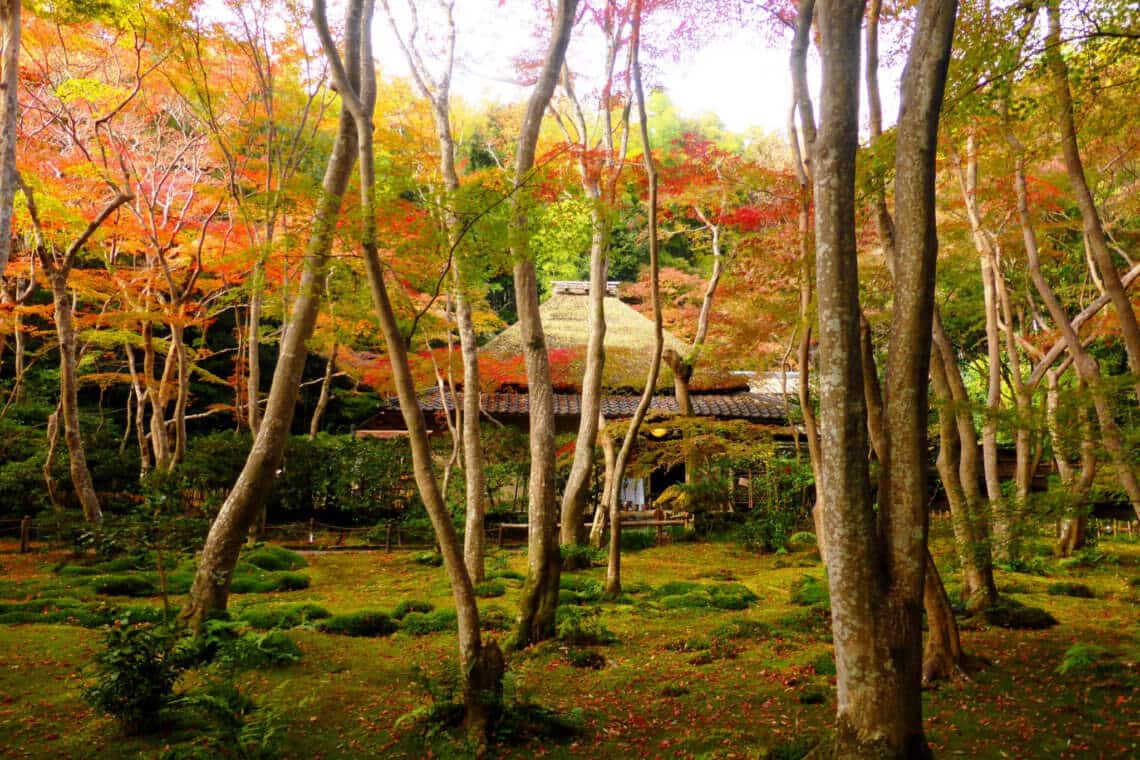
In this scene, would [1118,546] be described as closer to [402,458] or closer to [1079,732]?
[1079,732]

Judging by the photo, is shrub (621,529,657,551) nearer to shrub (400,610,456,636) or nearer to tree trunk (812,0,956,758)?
shrub (400,610,456,636)

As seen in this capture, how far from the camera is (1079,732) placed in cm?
466

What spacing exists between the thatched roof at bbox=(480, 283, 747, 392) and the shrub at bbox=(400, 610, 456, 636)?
24.5 ft

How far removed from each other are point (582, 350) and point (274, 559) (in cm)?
739

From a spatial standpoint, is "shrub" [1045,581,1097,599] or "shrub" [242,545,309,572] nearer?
"shrub" [1045,581,1097,599]

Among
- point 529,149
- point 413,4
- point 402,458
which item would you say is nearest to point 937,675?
point 529,149

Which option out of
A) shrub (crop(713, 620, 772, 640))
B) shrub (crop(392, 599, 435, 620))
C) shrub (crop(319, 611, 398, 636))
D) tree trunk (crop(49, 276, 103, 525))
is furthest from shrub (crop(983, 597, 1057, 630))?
tree trunk (crop(49, 276, 103, 525))

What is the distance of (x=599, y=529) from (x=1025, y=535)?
8117mm

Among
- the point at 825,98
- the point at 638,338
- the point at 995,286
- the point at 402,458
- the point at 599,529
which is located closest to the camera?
the point at 825,98

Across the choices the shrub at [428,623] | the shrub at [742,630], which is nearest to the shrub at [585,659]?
the shrub at [742,630]

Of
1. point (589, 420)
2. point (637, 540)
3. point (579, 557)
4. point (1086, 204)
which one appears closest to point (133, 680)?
point (589, 420)

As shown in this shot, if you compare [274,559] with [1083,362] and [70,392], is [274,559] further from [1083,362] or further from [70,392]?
[1083,362]

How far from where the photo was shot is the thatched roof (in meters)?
15.1

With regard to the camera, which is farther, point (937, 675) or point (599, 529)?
point (599, 529)
